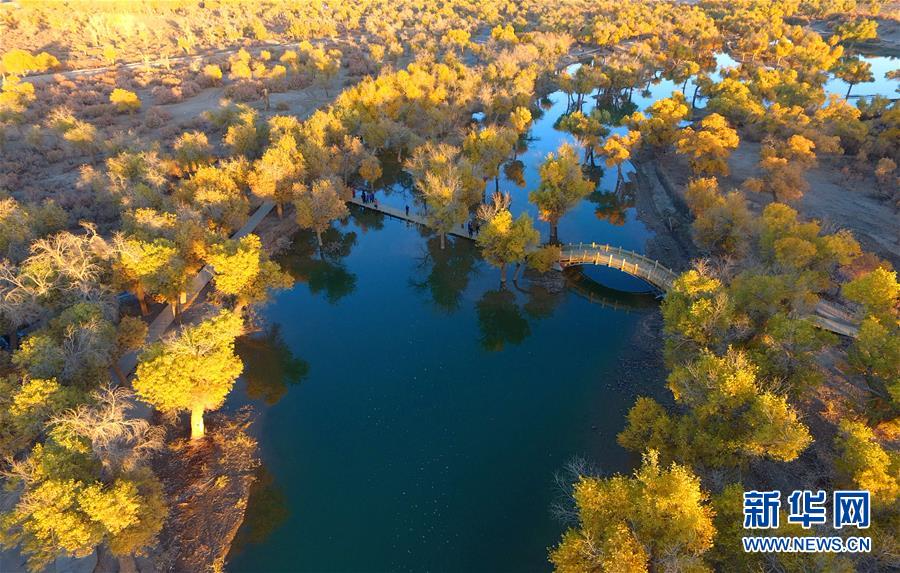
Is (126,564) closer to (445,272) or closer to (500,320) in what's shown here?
(500,320)

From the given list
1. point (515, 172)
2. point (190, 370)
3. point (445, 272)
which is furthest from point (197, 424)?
point (515, 172)

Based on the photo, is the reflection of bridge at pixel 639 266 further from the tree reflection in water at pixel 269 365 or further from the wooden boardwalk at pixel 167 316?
the wooden boardwalk at pixel 167 316

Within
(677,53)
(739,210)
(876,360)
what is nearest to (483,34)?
(677,53)

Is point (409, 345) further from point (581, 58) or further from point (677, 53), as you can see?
point (581, 58)

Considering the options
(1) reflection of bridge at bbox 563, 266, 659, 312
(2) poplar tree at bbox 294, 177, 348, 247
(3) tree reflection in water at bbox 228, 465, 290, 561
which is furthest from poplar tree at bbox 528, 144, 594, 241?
(3) tree reflection in water at bbox 228, 465, 290, 561

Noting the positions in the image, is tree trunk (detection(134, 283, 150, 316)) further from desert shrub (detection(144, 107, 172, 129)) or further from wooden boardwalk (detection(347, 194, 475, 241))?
desert shrub (detection(144, 107, 172, 129))


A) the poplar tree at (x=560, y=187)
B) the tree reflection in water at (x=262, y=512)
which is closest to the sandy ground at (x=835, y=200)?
the poplar tree at (x=560, y=187)
